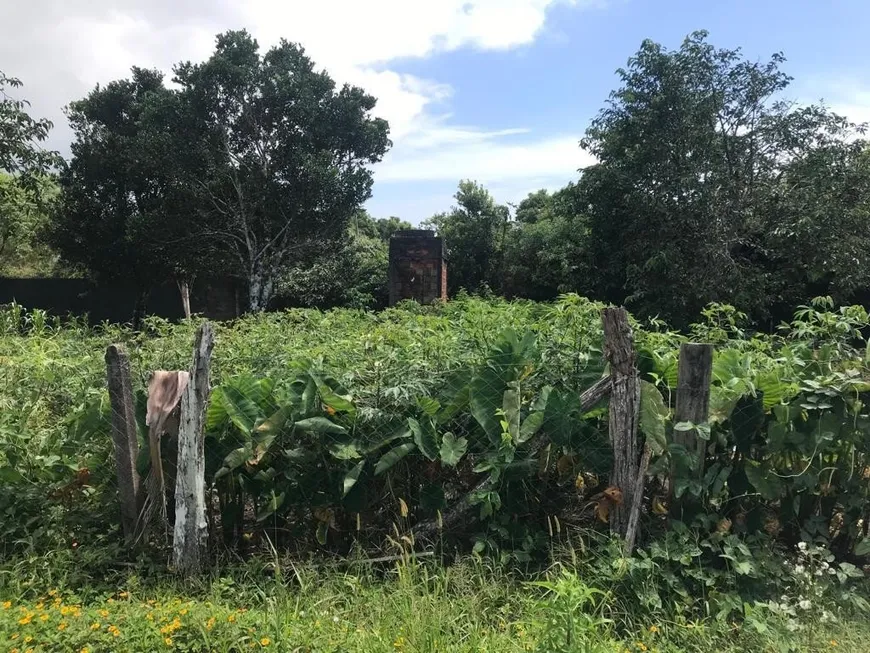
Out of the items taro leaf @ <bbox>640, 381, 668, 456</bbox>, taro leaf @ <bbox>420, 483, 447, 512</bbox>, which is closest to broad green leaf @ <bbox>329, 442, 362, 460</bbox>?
taro leaf @ <bbox>420, 483, 447, 512</bbox>

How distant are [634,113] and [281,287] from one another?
8288 millimetres

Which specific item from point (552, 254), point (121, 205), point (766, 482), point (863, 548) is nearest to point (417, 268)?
point (552, 254)

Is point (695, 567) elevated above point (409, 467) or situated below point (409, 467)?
below

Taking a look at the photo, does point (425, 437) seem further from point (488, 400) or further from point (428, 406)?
point (488, 400)

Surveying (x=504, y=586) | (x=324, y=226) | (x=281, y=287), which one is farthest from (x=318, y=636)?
(x=281, y=287)

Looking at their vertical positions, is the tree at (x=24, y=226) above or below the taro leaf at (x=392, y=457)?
above

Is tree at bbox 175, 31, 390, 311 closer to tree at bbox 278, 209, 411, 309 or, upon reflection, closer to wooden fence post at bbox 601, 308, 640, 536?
tree at bbox 278, 209, 411, 309

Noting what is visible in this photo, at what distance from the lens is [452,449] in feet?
8.62

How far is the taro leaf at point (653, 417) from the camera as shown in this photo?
98.0 inches

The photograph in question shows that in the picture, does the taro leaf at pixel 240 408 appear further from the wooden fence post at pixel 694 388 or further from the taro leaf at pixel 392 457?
the wooden fence post at pixel 694 388

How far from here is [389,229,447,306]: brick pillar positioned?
10.1m

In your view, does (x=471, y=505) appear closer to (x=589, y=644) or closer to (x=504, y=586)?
(x=504, y=586)

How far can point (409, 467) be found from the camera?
9.16 ft

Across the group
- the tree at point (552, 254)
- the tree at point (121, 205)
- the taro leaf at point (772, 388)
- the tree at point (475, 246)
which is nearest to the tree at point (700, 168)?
the tree at point (552, 254)
